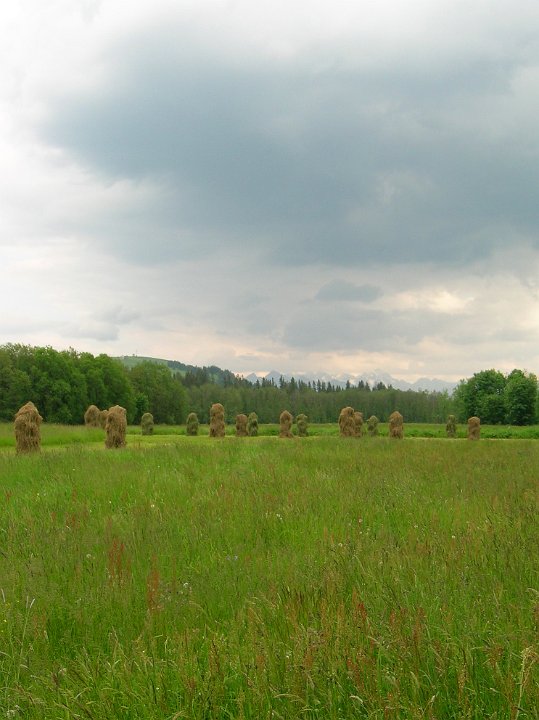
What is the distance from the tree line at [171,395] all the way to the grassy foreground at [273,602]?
60.1 metres

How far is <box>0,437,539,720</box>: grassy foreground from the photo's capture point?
2672 millimetres

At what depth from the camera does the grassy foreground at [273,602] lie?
2.67 m

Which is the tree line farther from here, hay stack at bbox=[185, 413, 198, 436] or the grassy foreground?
the grassy foreground

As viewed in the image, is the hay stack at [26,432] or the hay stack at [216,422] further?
the hay stack at [216,422]

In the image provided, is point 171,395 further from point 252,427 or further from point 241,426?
point 241,426

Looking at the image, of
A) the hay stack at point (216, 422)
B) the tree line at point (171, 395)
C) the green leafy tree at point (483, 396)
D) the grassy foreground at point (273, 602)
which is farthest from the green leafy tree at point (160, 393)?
the grassy foreground at point (273, 602)

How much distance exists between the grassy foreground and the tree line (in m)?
60.1

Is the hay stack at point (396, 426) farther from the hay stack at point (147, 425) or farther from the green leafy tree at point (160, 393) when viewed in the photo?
the green leafy tree at point (160, 393)

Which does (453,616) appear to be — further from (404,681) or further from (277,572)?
(277,572)

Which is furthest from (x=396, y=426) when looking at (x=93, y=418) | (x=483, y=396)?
(x=483, y=396)

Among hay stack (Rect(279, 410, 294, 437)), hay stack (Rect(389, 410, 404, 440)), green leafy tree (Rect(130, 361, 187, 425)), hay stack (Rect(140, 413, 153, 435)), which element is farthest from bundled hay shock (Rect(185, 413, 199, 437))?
green leafy tree (Rect(130, 361, 187, 425))

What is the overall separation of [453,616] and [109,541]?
3553mm

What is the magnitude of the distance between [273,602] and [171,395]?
9347cm

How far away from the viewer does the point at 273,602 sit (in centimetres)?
378
